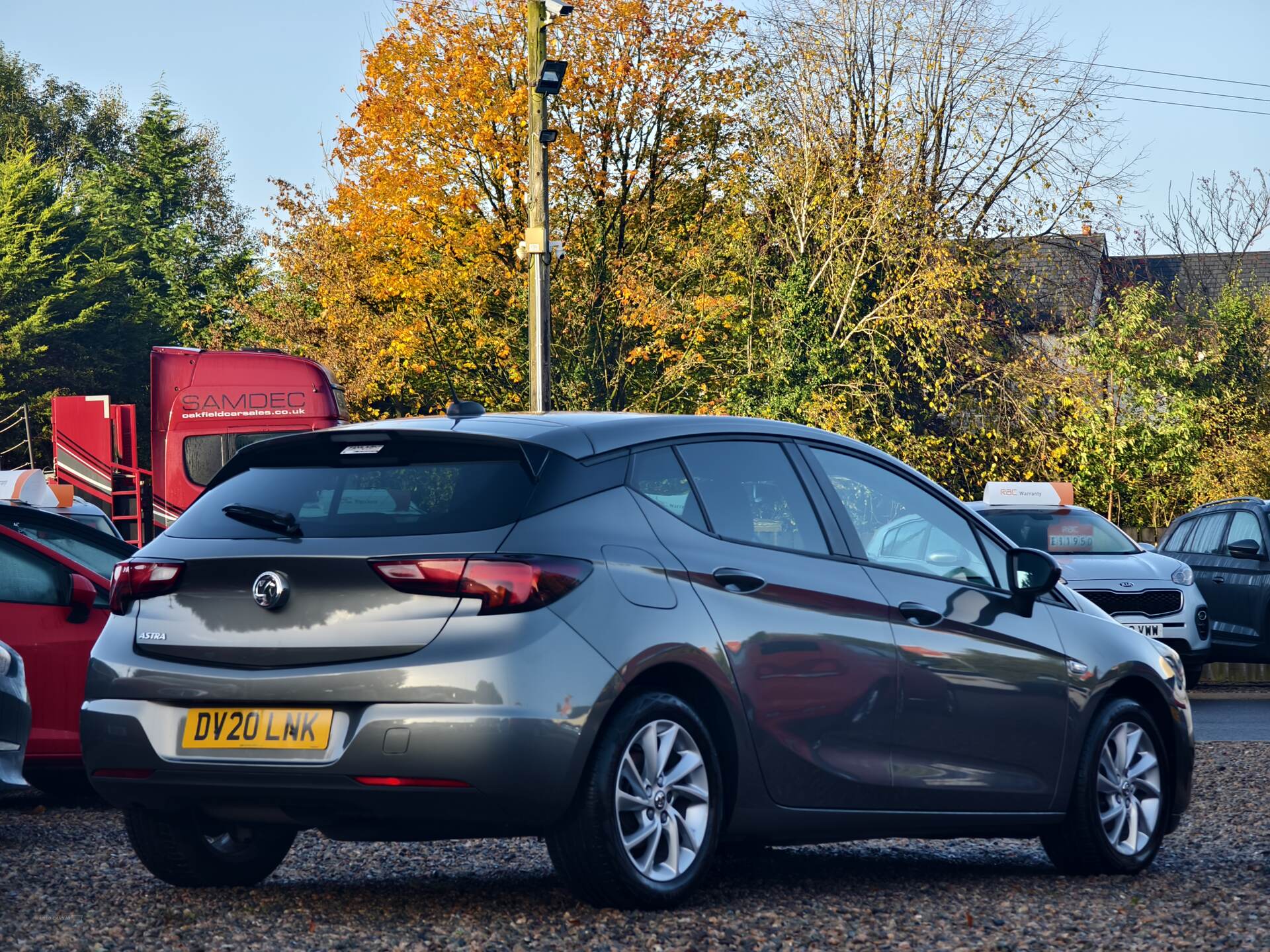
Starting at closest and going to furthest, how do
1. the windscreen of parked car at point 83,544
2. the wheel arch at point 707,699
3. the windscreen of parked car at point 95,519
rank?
the wheel arch at point 707,699, the windscreen of parked car at point 83,544, the windscreen of parked car at point 95,519

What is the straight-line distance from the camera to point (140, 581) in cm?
561

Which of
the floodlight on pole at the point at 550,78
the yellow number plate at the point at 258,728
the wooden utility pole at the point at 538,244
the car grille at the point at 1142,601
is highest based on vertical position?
the floodlight on pole at the point at 550,78

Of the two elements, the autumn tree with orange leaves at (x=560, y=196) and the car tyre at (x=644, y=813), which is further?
the autumn tree with orange leaves at (x=560, y=196)

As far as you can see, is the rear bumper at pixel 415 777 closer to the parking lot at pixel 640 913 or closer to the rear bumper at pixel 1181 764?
the parking lot at pixel 640 913

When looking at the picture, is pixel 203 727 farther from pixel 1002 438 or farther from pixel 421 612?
pixel 1002 438

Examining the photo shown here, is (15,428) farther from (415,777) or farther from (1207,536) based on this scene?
(415,777)

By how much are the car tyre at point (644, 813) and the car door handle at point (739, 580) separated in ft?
1.38

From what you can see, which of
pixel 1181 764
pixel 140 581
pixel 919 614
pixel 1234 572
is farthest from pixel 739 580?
pixel 1234 572

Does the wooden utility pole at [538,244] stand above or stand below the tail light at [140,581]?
above

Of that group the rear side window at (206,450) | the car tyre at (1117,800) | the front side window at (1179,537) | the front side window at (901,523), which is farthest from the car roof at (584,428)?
the rear side window at (206,450)

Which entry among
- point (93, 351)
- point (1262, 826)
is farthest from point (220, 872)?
point (93, 351)

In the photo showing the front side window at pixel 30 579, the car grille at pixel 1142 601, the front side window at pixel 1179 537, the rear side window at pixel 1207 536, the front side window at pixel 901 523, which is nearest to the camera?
the front side window at pixel 901 523

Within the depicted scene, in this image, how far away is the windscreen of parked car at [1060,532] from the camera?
696 inches

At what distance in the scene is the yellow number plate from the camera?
5137mm
